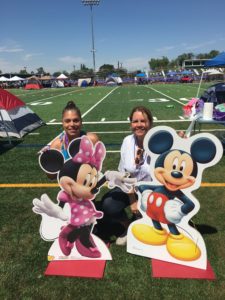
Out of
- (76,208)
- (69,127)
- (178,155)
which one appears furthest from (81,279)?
(69,127)

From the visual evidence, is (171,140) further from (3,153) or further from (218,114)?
(3,153)

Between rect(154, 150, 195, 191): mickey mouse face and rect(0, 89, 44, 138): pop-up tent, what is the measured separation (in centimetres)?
678

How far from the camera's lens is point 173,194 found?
320 centimetres

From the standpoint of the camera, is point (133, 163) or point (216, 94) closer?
point (133, 163)

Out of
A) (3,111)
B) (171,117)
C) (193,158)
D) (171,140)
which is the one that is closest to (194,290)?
(193,158)

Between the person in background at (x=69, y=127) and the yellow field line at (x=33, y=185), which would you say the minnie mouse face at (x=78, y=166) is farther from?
the yellow field line at (x=33, y=185)

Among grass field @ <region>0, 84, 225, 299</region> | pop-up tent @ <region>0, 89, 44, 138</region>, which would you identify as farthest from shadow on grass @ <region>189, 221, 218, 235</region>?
pop-up tent @ <region>0, 89, 44, 138</region>

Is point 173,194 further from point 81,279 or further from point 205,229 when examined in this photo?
point 81,279

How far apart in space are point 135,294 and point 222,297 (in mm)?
788

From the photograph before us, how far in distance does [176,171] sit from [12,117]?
7511mm

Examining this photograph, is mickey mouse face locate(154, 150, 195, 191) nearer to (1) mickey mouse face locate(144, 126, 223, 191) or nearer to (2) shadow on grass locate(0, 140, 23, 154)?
(1) mickey mouse face locate(144, 126, 223, 191)

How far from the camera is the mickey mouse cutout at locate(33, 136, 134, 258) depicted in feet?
10.5

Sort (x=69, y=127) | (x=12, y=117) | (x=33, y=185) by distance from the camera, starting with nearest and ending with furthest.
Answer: (x=69, y=127), (x=33, y=185), (x=12, y=117)

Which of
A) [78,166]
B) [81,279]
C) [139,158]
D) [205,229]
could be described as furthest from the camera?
[205,229]
